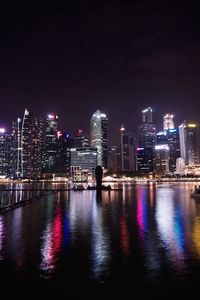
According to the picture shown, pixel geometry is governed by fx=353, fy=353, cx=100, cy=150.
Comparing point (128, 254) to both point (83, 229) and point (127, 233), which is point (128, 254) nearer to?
point (127, 233)

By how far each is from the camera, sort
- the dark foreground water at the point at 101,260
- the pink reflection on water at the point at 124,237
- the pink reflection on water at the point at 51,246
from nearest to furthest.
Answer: the dark foreground water at the point at 101,260 < the pink reflection on water at the point at 51,246 < the pink reflection on water at the point at 124,237

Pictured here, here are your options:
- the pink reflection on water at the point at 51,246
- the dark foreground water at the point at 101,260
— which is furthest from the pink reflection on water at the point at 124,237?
the pink reflection on water at the point at 51,246

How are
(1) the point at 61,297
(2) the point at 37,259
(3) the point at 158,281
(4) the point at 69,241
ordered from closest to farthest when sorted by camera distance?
(1) the point at 61,297, (3) the point at 158,281, (2) the point at 37,259, (4) the point at 69,241

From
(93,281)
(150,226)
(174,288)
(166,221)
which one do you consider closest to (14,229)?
(150,226)

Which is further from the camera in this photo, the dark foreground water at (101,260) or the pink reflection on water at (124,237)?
the pink reflection on water at (124,237)

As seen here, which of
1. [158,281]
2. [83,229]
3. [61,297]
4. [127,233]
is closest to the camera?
[61,297]

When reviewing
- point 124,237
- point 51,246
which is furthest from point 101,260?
point 124,237

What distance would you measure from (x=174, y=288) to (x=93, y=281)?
2539 millimetres

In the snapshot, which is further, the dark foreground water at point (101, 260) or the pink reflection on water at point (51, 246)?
the pink reflection on water at point (51, 246)

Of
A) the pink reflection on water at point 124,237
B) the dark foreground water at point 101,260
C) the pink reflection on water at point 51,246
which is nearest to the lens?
the dark foreground water at point 101,260

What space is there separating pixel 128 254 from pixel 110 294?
16.3ft

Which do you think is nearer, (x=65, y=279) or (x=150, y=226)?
(x=65, y=279)

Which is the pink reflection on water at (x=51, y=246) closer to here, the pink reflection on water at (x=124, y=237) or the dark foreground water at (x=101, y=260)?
the dark foreground water at (x=101, y=260)

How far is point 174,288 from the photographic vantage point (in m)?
10.4
